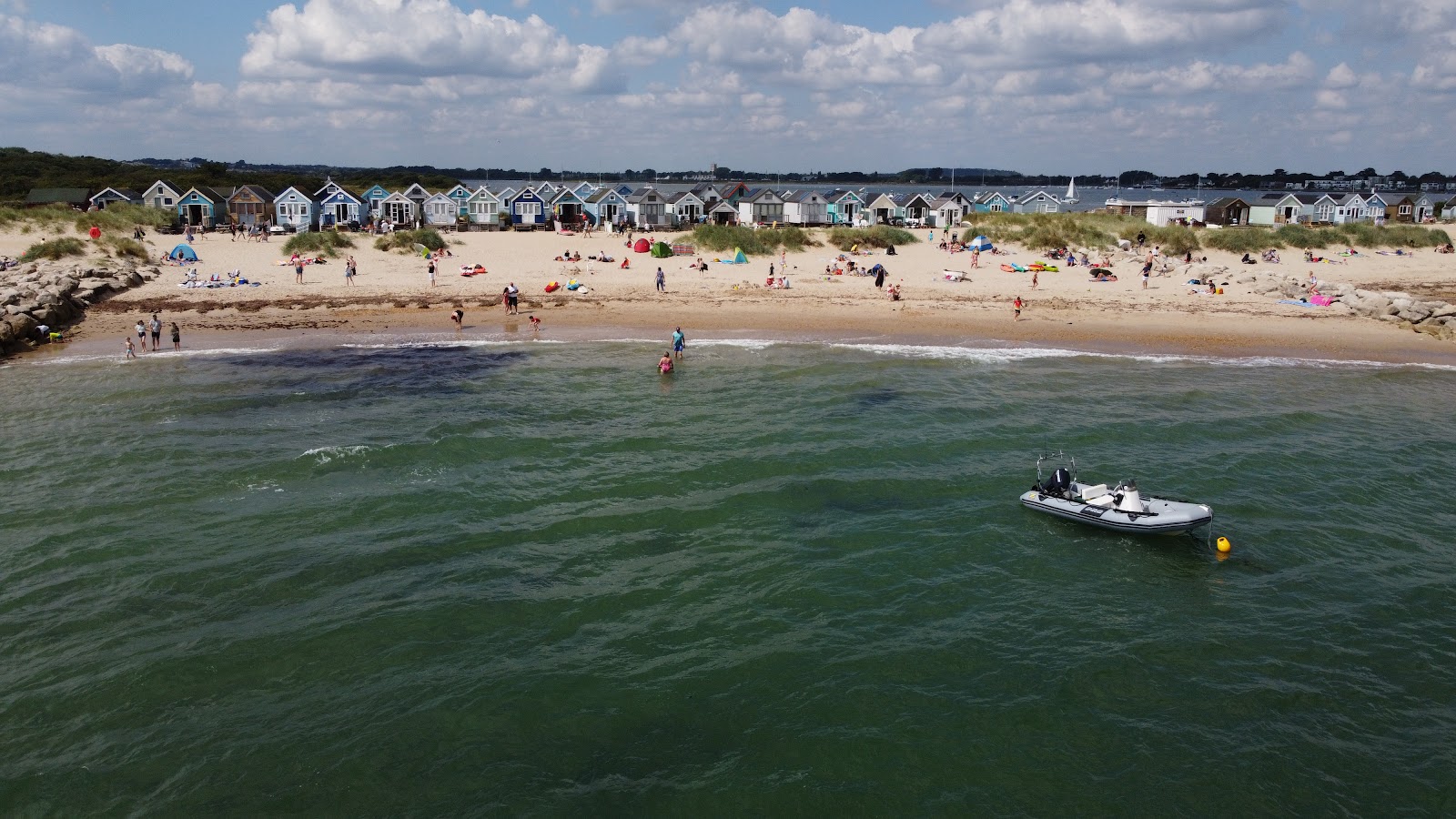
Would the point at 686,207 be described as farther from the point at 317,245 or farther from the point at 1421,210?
the point at 1421,210

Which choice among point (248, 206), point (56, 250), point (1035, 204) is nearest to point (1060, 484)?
point (56, 250)

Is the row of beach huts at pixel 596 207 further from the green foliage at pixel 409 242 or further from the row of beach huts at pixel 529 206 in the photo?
the green foliage at pixel 409 242

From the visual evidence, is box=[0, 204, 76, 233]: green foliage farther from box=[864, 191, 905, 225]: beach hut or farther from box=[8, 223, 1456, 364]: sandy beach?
box=[864, 191, 905, 225]: beach hut

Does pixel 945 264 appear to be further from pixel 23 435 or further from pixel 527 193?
pixel 23 435

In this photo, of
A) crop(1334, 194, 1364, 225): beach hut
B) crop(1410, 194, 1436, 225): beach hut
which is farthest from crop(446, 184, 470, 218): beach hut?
crop(1410, 194, 1436, 225): beach hut

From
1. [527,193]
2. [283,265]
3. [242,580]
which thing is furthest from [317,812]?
[527,193]
